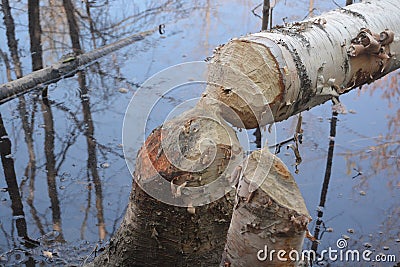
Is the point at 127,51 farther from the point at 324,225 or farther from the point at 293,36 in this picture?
the point at 293,36

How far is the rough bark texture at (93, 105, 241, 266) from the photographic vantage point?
1.47 meters

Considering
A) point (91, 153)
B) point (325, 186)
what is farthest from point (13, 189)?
point (325, 186)

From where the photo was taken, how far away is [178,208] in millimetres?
1579

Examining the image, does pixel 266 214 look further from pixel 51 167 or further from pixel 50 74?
pixel 50 74

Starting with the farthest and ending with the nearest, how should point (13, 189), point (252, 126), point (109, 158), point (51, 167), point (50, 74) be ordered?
point (50, 74)
point (109, 158)
point (51, 167)
point (13, 189)
point (252, 126)

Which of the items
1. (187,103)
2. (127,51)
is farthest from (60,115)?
(187,103)

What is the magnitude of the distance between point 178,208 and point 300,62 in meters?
0.57

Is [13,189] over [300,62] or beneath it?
beneath

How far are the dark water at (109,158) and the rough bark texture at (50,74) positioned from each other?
0.07m

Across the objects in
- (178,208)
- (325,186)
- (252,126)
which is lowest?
(325,186)

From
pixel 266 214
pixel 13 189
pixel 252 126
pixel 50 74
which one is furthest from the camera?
pixel 50 74

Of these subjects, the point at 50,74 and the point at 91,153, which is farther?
the point at 50,74

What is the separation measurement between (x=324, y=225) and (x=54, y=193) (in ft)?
4.91

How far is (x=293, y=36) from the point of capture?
153cm
